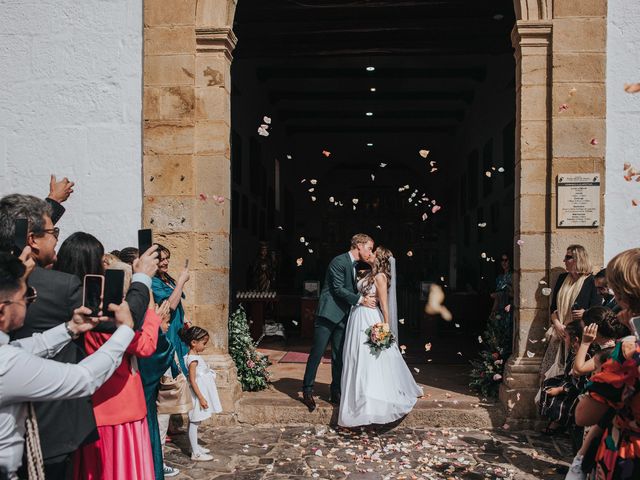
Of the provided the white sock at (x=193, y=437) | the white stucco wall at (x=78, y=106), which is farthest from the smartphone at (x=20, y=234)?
the white stucco wall at (x=78, y=106)

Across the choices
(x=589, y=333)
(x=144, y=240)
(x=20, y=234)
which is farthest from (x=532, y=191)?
(x=20, y=234)

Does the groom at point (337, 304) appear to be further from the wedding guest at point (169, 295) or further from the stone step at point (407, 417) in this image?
the wedding guest at point (169, 295)

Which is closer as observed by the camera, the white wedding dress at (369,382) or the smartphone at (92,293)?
the smartphone at (92,293)

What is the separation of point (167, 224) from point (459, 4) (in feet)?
18.5

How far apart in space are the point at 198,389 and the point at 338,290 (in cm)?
183

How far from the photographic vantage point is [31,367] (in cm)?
211

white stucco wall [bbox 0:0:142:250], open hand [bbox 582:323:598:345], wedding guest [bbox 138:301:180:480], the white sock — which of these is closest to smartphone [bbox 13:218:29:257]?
wedding guest [bbox 138:301:180:480]

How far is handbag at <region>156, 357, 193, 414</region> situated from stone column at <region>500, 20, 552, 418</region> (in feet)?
9.87

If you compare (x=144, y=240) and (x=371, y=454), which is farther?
(x=371, y=454)

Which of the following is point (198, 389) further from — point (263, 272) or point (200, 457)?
point (263, 272)

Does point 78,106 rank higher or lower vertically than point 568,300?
higher

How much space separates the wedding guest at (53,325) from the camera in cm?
254

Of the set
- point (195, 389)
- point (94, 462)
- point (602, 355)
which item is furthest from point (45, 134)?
point (602, 355)

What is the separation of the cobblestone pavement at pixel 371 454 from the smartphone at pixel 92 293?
2.56m
